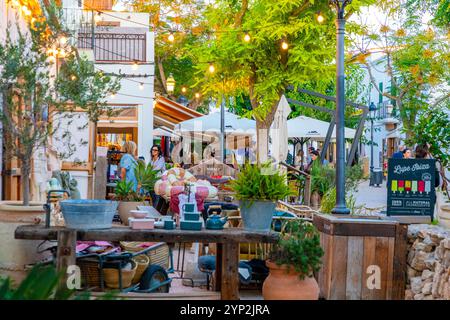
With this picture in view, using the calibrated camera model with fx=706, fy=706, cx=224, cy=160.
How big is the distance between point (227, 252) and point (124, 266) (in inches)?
36.6

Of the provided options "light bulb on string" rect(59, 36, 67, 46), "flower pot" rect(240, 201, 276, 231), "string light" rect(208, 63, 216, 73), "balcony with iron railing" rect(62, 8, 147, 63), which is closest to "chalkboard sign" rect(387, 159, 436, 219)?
"flower pot" rect(240, 201, 276, 231)

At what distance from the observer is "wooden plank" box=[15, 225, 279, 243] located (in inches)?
210

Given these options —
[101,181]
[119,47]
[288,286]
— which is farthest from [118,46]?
[288,286]

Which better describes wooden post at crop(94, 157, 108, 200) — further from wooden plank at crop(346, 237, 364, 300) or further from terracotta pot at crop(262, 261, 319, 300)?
terracotta pot at crop(262, 261, 319, 300)

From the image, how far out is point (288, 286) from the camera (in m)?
5.50

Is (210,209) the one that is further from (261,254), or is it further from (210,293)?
(210,293)

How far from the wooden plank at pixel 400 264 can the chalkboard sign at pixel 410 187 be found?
1.03 metres

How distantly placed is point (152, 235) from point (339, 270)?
1.89m

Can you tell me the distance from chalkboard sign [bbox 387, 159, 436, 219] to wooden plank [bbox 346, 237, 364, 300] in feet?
3.84

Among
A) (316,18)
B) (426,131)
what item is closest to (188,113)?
(316,18)

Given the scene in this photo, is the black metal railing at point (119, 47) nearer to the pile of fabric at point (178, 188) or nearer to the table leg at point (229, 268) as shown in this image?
the pile of fabric at point (178, 188)

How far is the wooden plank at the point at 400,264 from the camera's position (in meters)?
6.29

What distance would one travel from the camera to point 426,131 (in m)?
10.9

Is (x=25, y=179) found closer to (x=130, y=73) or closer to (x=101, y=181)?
(x=101, y=181)
